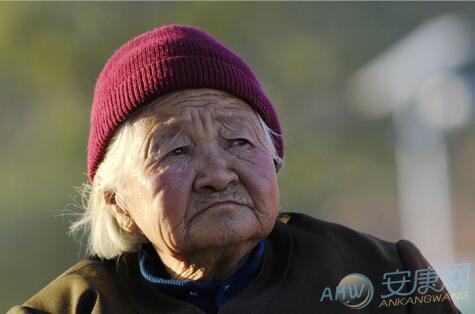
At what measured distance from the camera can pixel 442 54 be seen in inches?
105

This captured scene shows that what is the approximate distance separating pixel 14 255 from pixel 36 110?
531 mm

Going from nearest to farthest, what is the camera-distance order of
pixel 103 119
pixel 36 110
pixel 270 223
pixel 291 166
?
1. pixel 270 223
2. pixel 103 119
3. pixel 36 110
4. pixel 291 166

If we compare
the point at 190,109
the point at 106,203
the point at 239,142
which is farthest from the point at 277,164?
the point at 106,203

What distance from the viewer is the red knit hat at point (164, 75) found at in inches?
71.2

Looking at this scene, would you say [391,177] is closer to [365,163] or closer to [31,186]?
[365,163]

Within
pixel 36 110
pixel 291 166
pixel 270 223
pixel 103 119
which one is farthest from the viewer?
pixel 291 166

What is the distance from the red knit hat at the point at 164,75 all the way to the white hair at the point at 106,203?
3 cm

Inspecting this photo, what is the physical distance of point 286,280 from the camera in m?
1.87

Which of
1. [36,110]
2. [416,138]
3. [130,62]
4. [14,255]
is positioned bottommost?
[14,255]

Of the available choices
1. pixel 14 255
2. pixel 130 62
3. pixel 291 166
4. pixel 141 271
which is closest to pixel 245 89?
pixel 130 62

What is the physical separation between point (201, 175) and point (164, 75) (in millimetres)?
274

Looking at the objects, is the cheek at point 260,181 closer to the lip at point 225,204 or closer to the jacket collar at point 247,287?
the lip at point 225,204

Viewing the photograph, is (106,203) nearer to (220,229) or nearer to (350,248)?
(220,229)

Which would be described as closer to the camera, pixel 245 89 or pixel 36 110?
pixel 245 89
